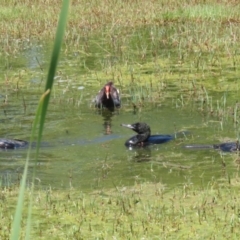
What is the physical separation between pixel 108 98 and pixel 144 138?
6.12 ft

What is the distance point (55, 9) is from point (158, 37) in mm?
4717

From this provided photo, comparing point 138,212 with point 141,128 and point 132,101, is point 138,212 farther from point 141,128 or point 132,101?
point 132,101

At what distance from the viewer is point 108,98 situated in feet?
34.5

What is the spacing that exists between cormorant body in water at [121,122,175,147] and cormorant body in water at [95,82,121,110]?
5.55ft

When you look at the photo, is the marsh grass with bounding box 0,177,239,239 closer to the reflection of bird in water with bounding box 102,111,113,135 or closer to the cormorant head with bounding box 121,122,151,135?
the cormorant head with bounding box 121,122,151,135

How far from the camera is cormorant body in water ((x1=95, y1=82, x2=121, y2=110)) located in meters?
10.6

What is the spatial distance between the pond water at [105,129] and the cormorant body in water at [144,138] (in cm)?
10

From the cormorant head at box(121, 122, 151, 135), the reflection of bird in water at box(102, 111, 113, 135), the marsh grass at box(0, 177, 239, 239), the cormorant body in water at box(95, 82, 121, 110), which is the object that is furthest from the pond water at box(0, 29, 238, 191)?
the marsh grass at box(0, 177, 239, 239)

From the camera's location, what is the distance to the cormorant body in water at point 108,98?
10.6 m

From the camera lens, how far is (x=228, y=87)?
11.5 meters

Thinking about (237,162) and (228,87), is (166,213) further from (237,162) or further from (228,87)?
(228,87)

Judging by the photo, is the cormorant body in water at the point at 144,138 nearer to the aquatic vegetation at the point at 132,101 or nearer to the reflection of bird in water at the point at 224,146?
the aquatic vegetation at the point at 132,101

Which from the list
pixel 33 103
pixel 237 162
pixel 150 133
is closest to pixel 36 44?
pixel 33 103

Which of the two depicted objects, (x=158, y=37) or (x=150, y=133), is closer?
(x=150, y=133)
